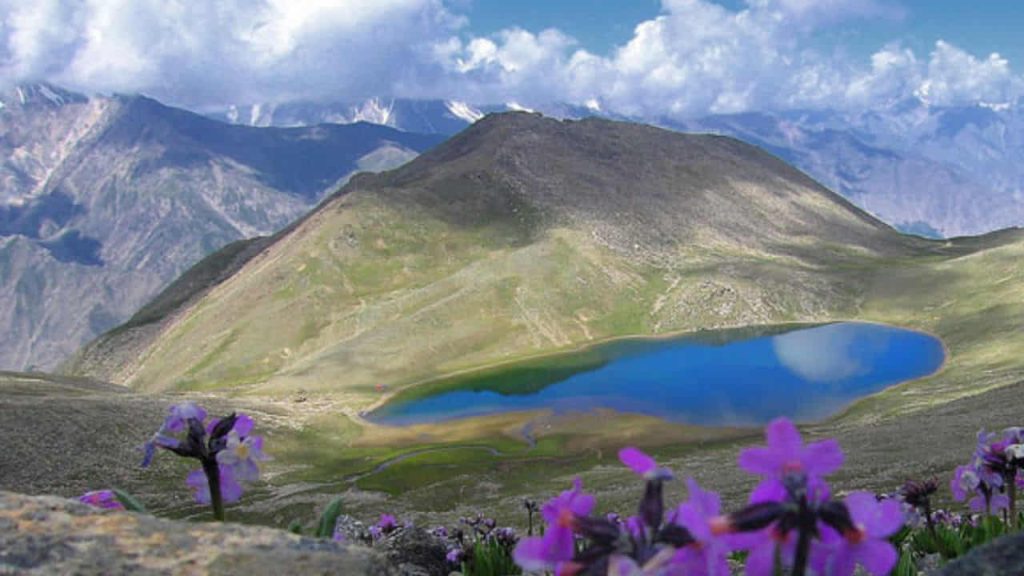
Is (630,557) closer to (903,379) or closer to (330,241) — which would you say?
(903,379)

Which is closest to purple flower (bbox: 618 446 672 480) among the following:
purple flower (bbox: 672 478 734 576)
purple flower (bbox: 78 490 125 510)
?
purple flower (bbox: 672 478 734 576)

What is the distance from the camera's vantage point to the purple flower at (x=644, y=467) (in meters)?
2.17

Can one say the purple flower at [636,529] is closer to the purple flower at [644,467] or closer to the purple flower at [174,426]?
the purple flower at [644,467]

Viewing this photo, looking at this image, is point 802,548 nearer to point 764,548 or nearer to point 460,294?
point 764,548

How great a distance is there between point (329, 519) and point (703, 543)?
10.1 ft

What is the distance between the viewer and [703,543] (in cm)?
200

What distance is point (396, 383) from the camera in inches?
5015

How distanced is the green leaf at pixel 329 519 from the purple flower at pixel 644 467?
2663 mm

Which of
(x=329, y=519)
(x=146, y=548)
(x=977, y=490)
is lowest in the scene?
(x=977, y=490)

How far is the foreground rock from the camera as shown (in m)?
A: 3.25

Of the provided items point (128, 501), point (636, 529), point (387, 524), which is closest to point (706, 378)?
point (387, 524)

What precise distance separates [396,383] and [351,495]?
200ft

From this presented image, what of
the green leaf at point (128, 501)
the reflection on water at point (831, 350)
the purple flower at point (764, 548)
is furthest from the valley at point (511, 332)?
the purple flower at point (764, 548)

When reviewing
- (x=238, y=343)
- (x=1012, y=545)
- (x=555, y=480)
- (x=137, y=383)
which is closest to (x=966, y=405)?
(x=555, y=480)
